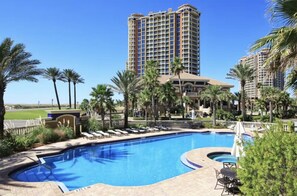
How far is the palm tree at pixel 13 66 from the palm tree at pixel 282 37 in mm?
17817

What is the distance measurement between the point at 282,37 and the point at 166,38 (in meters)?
119

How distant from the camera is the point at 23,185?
10758mm

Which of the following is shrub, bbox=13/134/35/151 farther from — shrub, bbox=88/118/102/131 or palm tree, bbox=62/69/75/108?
palm tree, bbox=62/69/75/108

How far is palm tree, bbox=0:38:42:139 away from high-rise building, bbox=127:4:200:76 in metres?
101

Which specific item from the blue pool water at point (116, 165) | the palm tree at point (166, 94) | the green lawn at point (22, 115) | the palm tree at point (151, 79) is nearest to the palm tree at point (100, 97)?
the blue pool water at point (116, 165)

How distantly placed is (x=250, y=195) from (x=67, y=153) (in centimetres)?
1636

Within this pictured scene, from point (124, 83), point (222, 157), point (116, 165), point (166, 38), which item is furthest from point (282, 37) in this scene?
point (166, 38)

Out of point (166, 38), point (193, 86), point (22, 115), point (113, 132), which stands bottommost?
point (113, 132)

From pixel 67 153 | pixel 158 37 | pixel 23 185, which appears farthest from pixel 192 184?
pixel 158 37

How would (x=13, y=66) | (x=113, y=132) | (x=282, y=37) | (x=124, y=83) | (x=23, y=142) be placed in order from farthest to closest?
(x=124, y=83)
(x=113, y=132)
(x=13, y=66)
(x=23, y=142)
(x=282, y=37)

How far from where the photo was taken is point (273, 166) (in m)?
5.09

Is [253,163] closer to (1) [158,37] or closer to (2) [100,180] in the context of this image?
(2) [100,180]

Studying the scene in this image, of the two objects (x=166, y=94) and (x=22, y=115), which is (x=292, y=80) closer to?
(x=166, y=94)

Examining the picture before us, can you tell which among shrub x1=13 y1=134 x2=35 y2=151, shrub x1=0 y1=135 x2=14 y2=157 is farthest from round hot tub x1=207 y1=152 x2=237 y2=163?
shrub x1=0 y1=135 x2=14 y2=157
